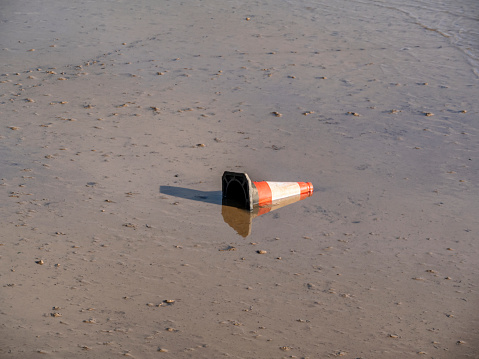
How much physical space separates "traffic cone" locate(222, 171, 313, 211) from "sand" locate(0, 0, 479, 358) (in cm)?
16

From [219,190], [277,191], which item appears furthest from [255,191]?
[219,190]

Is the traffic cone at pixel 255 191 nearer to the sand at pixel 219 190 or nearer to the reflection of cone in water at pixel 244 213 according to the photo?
the reflection of cone in water at pixel 244 213

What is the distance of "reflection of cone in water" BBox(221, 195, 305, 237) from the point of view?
228 inches

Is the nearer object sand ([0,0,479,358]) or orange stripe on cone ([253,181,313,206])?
sand ([0,0,479,358])

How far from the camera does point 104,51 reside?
10.1 m

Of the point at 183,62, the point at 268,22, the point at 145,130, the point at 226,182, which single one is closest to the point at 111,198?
the point at 226,182

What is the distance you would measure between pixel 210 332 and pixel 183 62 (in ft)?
20.3

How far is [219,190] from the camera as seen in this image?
253 inches

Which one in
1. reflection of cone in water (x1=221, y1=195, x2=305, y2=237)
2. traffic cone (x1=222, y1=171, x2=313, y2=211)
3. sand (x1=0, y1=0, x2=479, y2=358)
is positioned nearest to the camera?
sand (x1=0, y1=0, x2=479, y2=358)

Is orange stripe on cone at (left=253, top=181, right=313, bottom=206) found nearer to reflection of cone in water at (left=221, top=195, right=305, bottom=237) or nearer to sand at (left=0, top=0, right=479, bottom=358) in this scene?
reflection of cone in water at (left=221, top=195, right=305, bottom=237)

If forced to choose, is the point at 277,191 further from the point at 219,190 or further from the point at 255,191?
the point at 219,190

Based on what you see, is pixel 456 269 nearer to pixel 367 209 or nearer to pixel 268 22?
pixel 367 209

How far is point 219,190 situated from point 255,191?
49 cm

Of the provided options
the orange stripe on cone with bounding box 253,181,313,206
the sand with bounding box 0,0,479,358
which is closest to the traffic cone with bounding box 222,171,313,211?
the orange stripe on cone with bounding box 253,181,313,206
